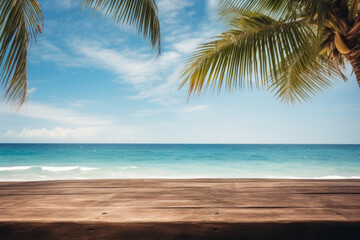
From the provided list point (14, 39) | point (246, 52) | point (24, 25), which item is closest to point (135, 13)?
point (24, 25)

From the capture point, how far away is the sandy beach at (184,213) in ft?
2.85

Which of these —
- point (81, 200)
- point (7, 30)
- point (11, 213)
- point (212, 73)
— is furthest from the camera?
point (212, 73)

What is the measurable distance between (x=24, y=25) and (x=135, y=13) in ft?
3.19

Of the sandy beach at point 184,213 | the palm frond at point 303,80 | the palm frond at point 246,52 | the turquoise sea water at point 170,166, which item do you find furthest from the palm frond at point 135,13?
the turquoise sea water at point 170,166

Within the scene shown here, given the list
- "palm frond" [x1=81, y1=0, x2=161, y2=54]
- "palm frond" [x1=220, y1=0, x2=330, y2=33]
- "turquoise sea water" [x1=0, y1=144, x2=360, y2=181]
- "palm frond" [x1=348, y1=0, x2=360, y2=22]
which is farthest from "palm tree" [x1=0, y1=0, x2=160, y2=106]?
"turquoise sea water" [x1=0, y1=144, x2=360, y2=181]

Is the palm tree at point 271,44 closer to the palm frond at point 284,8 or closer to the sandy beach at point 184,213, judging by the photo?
the palm frond at point 284,8

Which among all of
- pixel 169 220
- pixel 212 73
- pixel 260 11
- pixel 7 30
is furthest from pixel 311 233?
pixel 260 11

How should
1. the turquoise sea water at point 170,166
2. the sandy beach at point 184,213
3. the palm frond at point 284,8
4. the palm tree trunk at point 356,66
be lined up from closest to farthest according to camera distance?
1. the sandy beach at point 184,213
2. the palm frond at point 284,8
3. the palm tree trunk at point 356,66
4. the turquoise sea water at point 170,166

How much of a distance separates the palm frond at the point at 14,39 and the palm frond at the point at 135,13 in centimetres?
48

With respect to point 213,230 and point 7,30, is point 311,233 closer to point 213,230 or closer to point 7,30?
point 213,230

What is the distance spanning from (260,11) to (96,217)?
303 centimetres

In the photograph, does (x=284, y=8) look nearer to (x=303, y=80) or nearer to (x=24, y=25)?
(x=303, y=80)

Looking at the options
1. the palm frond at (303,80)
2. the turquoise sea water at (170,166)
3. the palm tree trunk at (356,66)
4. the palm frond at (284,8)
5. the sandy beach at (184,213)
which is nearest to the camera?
the sandy beach at (184,213)

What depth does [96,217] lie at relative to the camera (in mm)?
938
